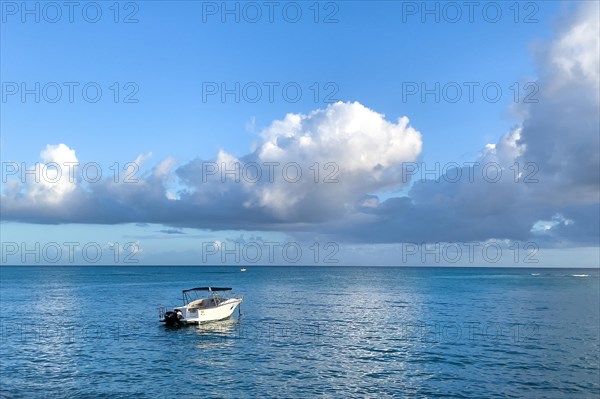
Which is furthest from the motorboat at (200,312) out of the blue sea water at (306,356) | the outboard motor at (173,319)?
the blue sea water at (306,356)

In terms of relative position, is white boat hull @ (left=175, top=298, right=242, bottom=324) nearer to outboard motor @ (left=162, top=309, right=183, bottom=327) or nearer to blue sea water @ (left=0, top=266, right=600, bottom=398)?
outboard motor @ (left=162, top=309, right=183, bottom=327)

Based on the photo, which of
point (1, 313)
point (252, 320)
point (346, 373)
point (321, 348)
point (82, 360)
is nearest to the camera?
point (346, 373)

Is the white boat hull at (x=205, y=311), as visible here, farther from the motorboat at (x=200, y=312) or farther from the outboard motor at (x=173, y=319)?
the outboard motor at (x=173, y=319)

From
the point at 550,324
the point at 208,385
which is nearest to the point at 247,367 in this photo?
the point at 208,385

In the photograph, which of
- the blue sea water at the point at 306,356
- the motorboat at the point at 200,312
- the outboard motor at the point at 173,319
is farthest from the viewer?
the motorboat at the point at 200,312

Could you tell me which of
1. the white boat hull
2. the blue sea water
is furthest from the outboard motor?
the blue sea water

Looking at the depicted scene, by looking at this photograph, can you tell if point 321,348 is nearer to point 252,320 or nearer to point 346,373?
point 346,373

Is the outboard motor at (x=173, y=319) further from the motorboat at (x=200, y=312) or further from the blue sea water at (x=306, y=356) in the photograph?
the blue sea water at (x=306, y=356)

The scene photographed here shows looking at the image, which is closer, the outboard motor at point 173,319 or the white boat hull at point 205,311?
the outboard motor at point 173,319

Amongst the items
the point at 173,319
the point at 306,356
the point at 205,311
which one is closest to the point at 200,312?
the point at 205,311

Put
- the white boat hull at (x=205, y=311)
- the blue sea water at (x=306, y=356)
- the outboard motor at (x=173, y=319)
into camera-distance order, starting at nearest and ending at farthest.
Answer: the blue sea water at (x=306, y=356) → the outboard motor at (x=173, y=319) → the white boat hull at (x=205, y=311)

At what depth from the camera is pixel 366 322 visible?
65812mm

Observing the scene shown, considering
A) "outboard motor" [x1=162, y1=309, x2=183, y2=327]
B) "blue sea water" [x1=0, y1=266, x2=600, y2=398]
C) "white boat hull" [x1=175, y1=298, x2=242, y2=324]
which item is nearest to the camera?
"blue sea water" [x1=0, y1=266, x2=600, y2=398]

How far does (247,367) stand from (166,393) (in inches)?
336
